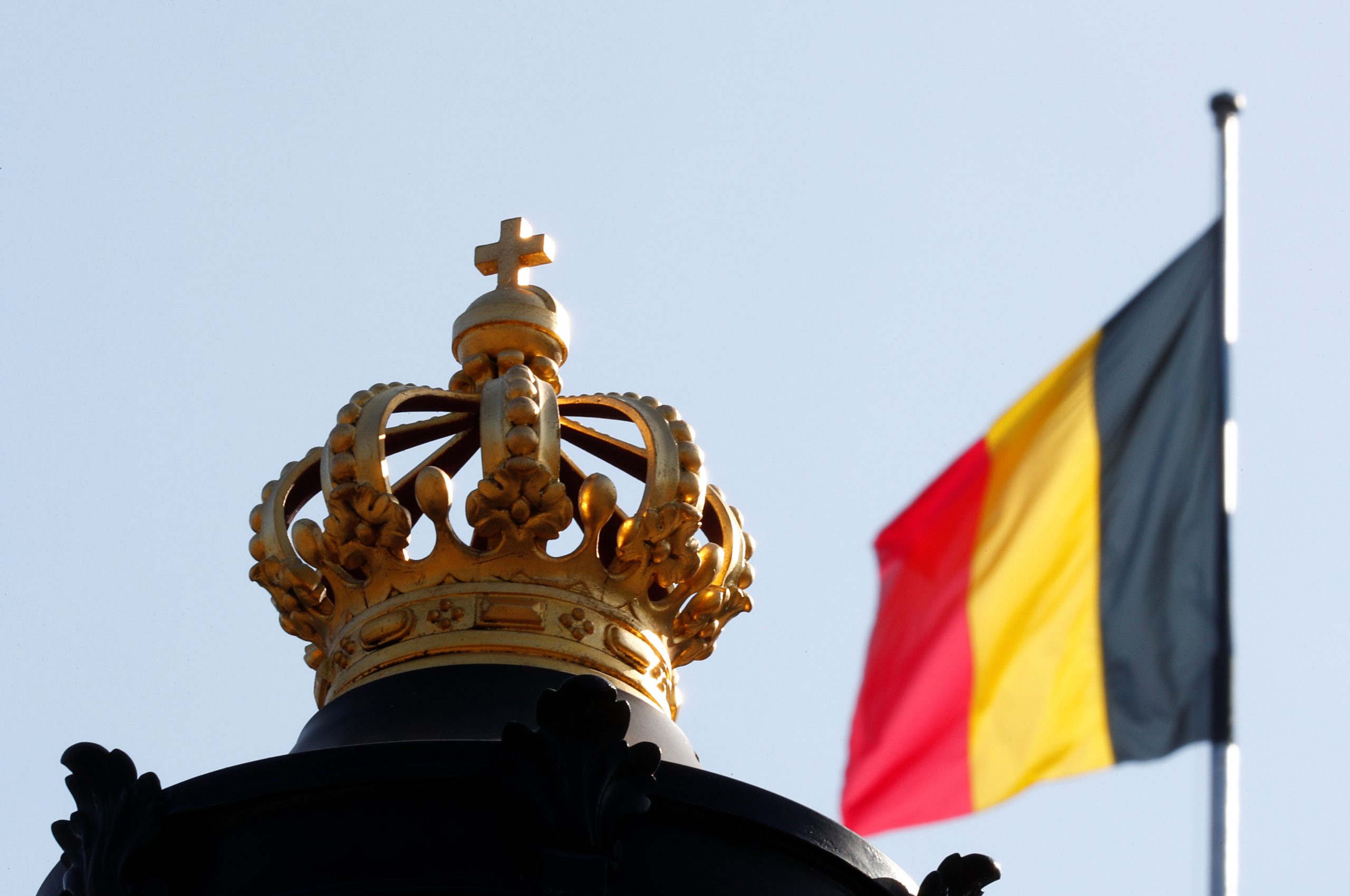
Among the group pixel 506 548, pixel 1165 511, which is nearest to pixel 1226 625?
pixel 1165 511

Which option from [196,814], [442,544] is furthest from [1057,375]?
[196,814]

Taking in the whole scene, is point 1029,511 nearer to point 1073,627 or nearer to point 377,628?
point 1073,627

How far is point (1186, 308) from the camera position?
35.7 ft

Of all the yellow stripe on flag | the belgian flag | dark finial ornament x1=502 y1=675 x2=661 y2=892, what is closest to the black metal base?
dark finial ornament x1=502 y1=675 x2=661 y2=892

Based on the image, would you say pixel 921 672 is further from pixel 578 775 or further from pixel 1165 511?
pixel 578 775

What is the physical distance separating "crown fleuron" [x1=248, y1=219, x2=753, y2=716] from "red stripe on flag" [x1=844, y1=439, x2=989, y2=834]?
123cm

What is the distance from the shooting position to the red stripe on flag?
1084 centimetres

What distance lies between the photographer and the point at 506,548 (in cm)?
1212

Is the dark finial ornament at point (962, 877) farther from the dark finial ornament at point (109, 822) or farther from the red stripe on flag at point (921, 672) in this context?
the dark finial ornament at point (109, 822)

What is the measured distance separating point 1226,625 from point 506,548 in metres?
3.32

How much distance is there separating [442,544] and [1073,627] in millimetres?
2776

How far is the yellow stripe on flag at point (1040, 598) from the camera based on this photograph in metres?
10.4

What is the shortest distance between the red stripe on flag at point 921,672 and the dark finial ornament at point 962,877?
0.70 feet

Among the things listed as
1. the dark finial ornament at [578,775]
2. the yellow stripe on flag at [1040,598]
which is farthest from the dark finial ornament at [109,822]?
the yellow stripe on flag at [1040,598]
